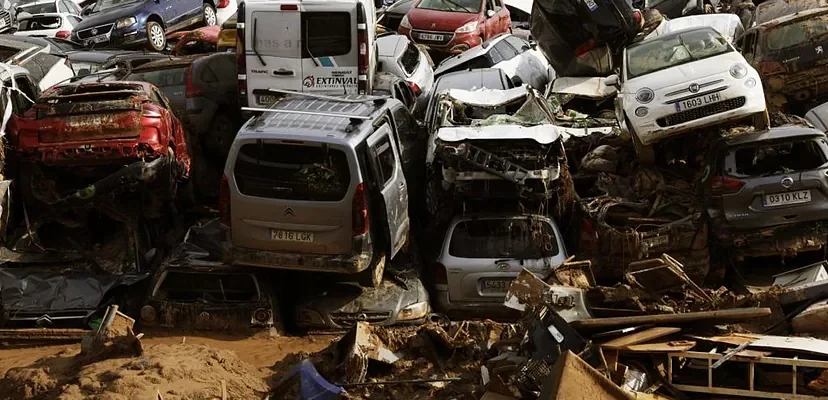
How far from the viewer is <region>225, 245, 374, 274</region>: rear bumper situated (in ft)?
37.5

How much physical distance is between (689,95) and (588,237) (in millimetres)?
2402

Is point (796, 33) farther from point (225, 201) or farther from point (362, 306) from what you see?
point (225, 201)

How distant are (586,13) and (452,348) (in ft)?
30.0

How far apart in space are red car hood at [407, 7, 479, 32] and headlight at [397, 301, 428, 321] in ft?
37.7

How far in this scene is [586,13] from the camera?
17828 millimetres

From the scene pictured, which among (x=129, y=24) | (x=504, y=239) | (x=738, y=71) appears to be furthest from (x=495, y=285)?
(x=129, y=24)

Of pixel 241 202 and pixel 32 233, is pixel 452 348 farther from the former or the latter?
pixel 32 233

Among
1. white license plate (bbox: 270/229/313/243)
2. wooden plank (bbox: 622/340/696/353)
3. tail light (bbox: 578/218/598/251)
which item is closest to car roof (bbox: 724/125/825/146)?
tail light (bbox: 578/218/598/251)

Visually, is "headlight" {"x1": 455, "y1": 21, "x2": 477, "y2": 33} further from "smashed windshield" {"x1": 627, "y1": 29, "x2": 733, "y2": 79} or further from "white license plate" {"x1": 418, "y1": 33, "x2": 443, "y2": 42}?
"smashed windshield" {"x1": 627, "y1": 29, "x2": 733, "y2": 79}

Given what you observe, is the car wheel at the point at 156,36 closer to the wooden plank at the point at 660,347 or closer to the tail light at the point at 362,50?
the tail light at the point at 362,50

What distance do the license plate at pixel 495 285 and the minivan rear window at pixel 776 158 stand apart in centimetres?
291

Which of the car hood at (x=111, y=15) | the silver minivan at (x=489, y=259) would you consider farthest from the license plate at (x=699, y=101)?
the car hood at (x=111, y=15)

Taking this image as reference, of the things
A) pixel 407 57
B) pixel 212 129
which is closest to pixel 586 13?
pixel 407 57

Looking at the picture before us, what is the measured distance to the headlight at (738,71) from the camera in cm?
1373
